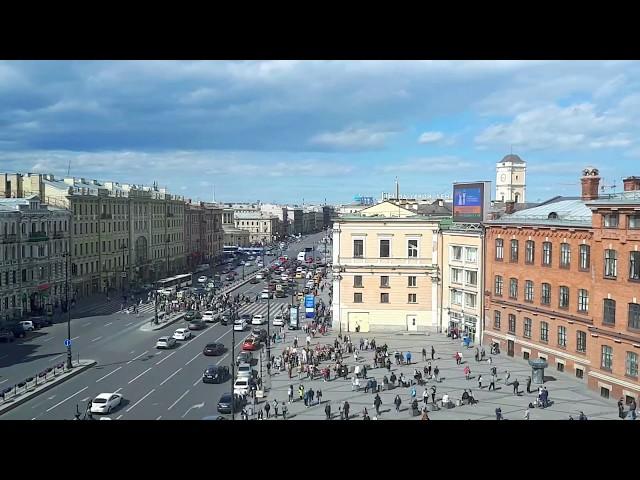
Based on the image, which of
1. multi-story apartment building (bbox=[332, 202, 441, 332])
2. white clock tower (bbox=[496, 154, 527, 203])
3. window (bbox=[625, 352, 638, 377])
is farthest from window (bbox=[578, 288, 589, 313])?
white clock tower (bbox=[496, 154, 527, 203])

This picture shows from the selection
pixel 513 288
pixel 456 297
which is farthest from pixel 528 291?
pixel 456 297

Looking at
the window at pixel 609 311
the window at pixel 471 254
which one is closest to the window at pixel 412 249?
the window at pixel 471 254

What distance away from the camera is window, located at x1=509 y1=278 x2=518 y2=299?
35122 millimetres

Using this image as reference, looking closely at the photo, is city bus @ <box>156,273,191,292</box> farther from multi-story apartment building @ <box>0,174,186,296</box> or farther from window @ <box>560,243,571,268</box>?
window @ <box>560,243,571,268</box>

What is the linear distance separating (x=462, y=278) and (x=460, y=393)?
14.2 m

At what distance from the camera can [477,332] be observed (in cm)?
3900

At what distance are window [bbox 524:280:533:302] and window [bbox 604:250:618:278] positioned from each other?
7.06 metres

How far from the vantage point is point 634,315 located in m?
25.4

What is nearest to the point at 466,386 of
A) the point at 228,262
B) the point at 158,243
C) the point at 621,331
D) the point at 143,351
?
the point at 621,331
